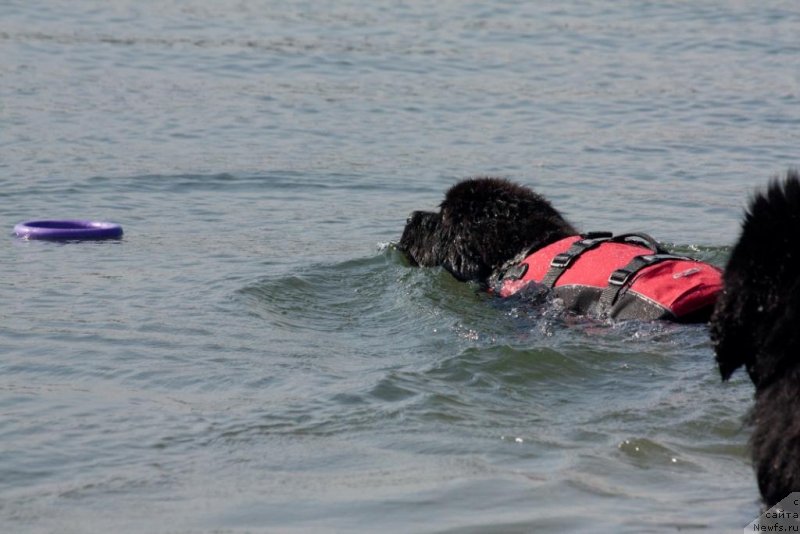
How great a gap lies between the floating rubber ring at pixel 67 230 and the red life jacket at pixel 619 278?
3.24 metres

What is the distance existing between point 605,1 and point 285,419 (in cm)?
1702

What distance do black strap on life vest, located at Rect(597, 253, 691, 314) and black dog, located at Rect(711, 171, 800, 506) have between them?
2.37 m

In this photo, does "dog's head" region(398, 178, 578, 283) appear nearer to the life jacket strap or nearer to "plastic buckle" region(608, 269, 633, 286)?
the life jacket strap

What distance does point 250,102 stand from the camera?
571 inches

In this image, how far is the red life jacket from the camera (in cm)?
651

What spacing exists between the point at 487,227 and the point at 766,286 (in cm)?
364

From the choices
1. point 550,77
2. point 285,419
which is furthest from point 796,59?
point 285,419

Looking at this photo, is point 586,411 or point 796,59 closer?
point 586,411

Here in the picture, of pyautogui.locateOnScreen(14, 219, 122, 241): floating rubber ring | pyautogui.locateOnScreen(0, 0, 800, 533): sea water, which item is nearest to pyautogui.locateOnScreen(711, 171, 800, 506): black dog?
pyautogui.locateOnScreen(0, 0, 800, 533): sea water

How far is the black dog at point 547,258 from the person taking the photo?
21.6 feet

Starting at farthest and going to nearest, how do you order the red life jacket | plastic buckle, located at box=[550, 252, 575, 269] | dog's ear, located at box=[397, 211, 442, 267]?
dog's ear, located at box=[397, 211, 442, 267], plastic buckle, located at box=[550, 252, 575, 269], the red life jacket

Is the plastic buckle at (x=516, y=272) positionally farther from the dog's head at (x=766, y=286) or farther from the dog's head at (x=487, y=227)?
the dog's head at (x=766, y=286)

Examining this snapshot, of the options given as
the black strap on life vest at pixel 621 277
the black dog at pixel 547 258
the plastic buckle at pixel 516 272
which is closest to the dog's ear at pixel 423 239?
the black dog at pixel 547 258

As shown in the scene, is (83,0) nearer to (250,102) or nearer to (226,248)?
(250,102)
